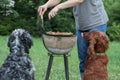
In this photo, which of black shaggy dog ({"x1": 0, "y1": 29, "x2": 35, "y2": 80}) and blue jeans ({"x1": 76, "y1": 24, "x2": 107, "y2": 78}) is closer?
black shaggy dog ({"x1": 0, "y1": 29, "x2": 35, "y2": 80})

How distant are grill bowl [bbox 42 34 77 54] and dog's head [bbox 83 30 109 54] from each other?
10.7 inches

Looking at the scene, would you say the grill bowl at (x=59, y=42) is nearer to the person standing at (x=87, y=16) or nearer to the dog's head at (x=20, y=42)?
the person standing at (x=87, y=16)

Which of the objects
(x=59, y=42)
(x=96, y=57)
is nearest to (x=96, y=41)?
(x=96, y=57)

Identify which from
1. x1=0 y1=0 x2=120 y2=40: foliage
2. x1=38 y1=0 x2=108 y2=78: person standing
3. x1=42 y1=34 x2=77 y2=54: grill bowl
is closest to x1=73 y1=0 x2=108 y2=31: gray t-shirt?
x1=38 y1=0 x2=108 y2=78: person standing

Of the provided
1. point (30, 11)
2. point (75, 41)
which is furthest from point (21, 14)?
point (75, 41)

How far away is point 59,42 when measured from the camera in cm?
690

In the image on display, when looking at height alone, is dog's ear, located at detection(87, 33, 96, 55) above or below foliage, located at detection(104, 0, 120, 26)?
above

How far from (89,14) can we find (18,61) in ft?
4.42

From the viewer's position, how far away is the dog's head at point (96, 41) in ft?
21.8

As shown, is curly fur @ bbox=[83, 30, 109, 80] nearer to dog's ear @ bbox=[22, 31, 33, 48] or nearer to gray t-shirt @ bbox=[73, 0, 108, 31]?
gray t-shirt @ bbox=[73, 0, 108, 31]

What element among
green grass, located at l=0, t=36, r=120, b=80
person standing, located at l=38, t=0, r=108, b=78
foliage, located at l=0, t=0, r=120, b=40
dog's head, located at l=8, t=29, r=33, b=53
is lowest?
green grass, located at l=0, t=36, r=120, b=80

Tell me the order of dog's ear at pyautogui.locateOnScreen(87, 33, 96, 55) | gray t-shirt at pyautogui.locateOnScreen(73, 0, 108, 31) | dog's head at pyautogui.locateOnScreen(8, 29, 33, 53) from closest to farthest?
dog's head at pyautogui.locateOnScreen(8, 29, 33, 53), dog's ear at pyautogui.locateOnScreen(87, 33, 96, 55), gray t-shirt at pyautogui.locateOnScreen(73, 0, 108, 31)

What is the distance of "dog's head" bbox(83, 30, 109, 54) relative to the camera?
665 centimetres

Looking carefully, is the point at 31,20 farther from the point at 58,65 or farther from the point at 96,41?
the point at 96,41
